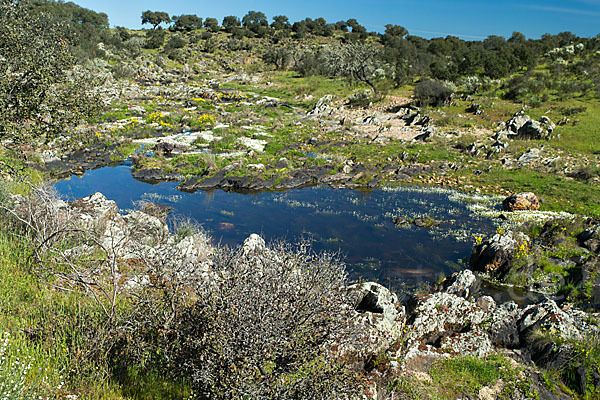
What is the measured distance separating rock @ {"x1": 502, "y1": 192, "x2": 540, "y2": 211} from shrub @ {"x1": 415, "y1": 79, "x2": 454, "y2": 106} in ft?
68.8

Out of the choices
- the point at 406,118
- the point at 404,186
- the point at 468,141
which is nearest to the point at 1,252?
the point at 404,186

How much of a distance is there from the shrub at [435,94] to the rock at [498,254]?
27029mm

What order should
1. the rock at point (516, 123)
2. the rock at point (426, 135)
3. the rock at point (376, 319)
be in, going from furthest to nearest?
the rock at point (426, 135)
the rock at point (516, 123)
the rock at point (376, 319)

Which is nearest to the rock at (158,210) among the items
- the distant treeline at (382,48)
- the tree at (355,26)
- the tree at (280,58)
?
the distant treeline at (382,48)

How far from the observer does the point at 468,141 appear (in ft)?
96.2

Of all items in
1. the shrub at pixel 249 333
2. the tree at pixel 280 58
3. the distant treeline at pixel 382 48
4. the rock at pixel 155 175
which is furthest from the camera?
the tree at pixel 280 58

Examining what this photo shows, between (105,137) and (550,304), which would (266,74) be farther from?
(550,304)

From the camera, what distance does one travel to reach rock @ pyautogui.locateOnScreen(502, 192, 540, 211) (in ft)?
61.8

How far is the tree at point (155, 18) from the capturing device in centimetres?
11238

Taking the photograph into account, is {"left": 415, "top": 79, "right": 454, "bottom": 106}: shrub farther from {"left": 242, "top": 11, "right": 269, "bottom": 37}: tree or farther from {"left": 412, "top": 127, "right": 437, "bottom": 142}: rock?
{"left": 242, "top": 11, "right": 269, "bottom": 37}: tree

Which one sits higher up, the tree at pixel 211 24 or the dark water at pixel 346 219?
the tree at pixel 211 24

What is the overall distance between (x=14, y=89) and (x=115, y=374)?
10760mm

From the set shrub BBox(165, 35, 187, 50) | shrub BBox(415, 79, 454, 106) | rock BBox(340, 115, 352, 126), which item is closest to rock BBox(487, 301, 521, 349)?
rock BBox(340, 115, 352, 126)

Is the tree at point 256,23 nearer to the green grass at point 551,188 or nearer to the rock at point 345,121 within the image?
the rock at point 345,121
